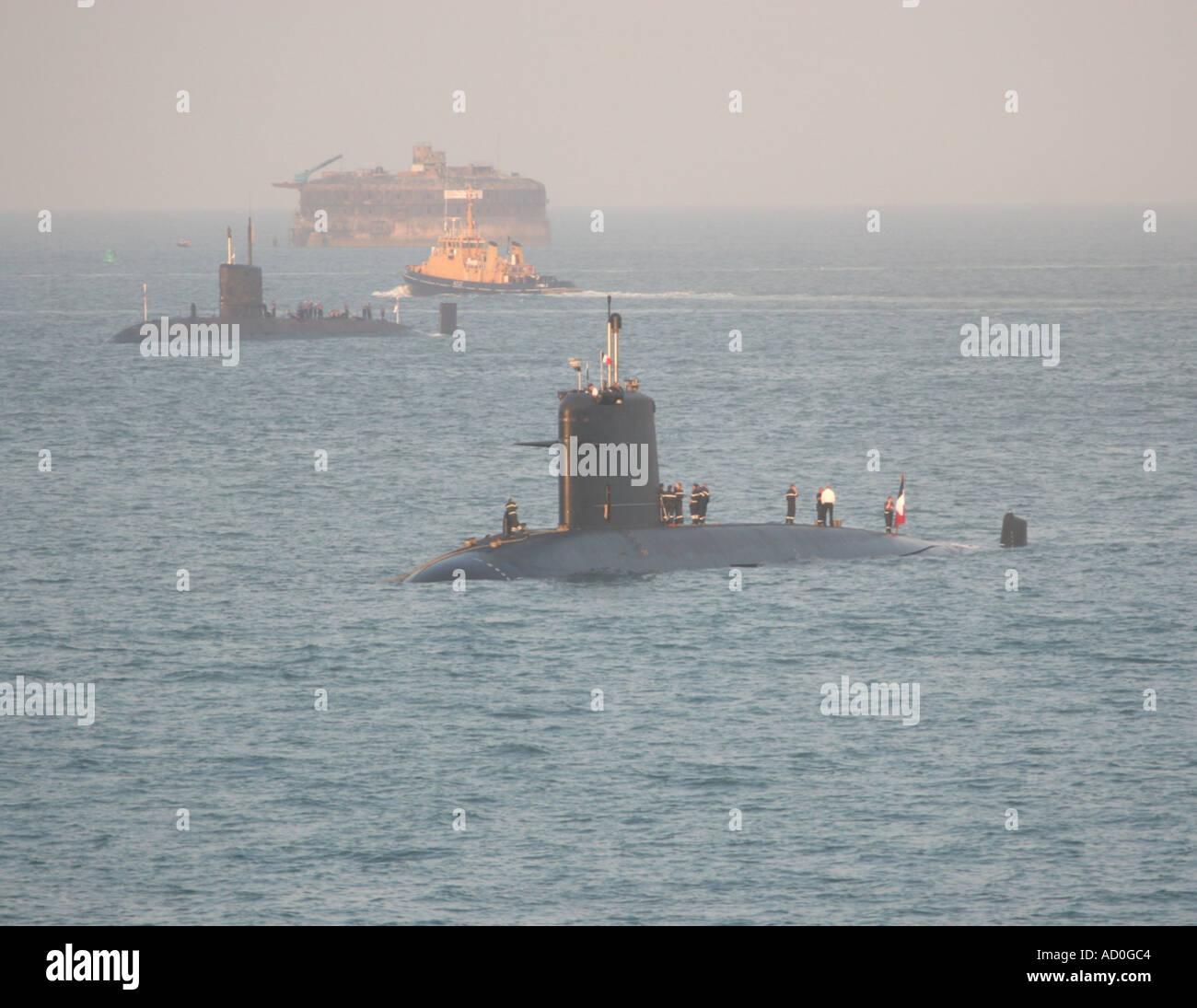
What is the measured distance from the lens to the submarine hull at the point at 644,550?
52.0 m

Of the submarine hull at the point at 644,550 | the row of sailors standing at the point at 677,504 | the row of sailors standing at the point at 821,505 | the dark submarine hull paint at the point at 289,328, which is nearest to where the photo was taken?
the submarine hull at the point at 644,550

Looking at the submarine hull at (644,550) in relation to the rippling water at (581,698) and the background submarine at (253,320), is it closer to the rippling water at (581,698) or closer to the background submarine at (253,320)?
the rippling water at (581,698)

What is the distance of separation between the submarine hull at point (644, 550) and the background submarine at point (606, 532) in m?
0.03

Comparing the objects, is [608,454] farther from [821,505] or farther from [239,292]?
[239,292]

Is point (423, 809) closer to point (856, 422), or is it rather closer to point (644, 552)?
point (644, 552)

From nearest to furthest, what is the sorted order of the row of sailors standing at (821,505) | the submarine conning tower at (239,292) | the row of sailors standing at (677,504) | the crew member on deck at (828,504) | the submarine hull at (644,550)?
the submarine hull at (644,550)
the row of sailors standing at (677,504)
the row of sailors standing at (821,505)
the crew member on deck at (828,504)
the submarine conning tower at (239,292)

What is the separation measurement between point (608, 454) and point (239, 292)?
104083 mm

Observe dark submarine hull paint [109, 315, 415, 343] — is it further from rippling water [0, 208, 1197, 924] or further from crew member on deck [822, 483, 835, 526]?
crew member on deck [822, 483, 835, 526]

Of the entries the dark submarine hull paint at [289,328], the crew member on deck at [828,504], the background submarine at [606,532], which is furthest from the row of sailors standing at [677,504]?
the dark submarine hull paint at [289,328]

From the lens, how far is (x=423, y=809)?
35.8m

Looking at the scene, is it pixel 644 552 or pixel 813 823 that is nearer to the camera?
pixel 813 823
